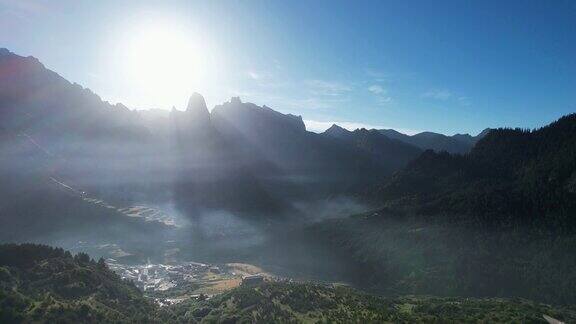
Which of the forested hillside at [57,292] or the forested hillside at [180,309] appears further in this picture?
the forested hillside at [180,309]

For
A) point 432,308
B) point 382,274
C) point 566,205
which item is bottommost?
point 382,274

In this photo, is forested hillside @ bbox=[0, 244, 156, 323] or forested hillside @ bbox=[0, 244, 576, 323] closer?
forested hillside @ bbox=[0, 244, 156, 323]

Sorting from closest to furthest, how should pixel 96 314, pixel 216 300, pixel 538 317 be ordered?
pixel 96 314
pixel 538 317
pixel 216 300

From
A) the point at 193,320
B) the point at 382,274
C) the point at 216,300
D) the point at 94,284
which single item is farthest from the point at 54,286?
the point at 382,274

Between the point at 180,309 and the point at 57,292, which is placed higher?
the point at 57,292

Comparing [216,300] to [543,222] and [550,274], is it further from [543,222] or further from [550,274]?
[543,222]

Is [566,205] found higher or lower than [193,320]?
higher

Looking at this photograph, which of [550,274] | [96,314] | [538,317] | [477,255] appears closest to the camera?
[96,314]

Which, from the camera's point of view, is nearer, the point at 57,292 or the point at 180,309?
the point at 57,292

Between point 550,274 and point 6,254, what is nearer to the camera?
point 6,254

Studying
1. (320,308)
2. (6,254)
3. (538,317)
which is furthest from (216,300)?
(538,317)
